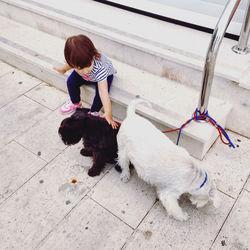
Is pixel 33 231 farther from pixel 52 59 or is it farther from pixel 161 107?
pixel 52 59

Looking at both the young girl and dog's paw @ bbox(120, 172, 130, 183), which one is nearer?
the young girl

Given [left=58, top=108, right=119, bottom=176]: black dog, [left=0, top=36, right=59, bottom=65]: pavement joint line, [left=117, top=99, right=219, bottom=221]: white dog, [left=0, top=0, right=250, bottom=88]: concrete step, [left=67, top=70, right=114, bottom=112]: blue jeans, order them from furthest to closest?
1. [left=0, top=36, right=59, bottom=65]: pavement joint line
2. [left=67, top=70, right=114, bottom=112]: blue jeans
3. [left=0, top=0, right=250, bottom=88]: concrete step
4. [left=58, top=108, right=119, bottom=176]: black dog
5. [left=117, top=99, right=219, bottom=221]: white dog

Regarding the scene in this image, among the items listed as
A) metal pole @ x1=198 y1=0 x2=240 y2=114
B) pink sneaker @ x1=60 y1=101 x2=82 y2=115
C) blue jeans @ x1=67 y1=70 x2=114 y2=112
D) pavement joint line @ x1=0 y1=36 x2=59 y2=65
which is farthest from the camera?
pavement joint line @ x1=0 y1=36 x2=59 y2=65

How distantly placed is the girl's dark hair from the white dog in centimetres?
63

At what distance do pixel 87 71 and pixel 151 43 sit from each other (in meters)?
0.83

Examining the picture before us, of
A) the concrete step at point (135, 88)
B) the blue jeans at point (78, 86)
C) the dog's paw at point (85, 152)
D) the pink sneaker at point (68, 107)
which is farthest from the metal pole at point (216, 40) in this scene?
the pink sneaker at point (68, 107)

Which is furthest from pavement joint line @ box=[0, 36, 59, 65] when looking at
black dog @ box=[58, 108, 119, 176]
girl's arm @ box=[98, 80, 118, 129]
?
black dog @ box=[58, 108, 119, 176]

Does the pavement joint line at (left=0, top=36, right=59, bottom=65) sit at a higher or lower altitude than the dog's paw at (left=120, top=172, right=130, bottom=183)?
higher

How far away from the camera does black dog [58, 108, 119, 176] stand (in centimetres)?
218

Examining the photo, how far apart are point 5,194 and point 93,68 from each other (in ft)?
4.59

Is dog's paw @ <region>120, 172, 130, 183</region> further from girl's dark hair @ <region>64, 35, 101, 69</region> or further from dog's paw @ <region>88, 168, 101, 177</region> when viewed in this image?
girl's dark hair @ <region>64, 35, 101, 69</region>

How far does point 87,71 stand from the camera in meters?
2.50

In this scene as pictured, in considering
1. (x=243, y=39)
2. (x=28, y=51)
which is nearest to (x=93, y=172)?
(x=243, y=39)

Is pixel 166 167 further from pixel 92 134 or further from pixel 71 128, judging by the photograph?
pixel 71 128
